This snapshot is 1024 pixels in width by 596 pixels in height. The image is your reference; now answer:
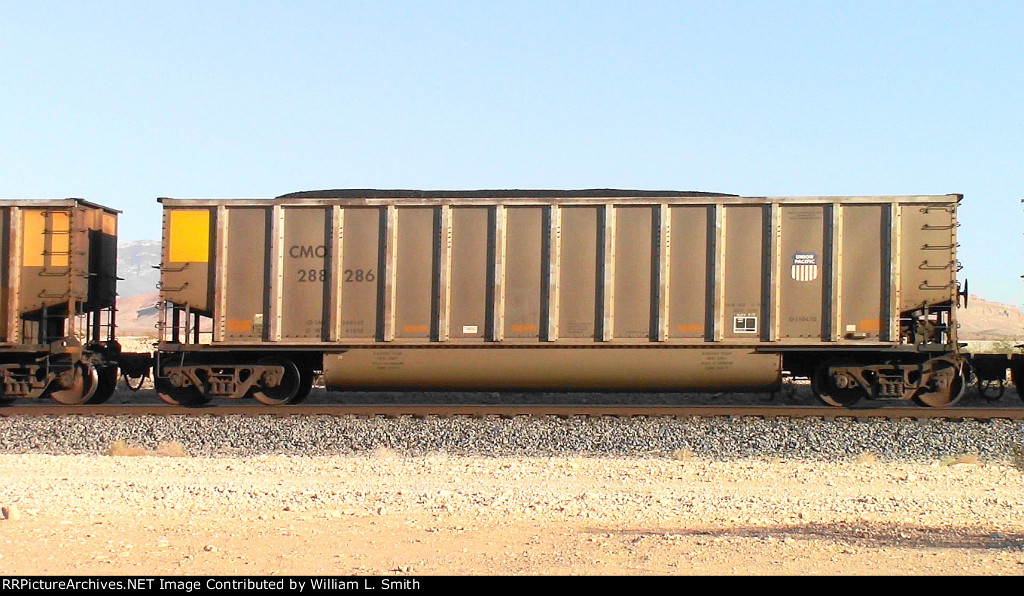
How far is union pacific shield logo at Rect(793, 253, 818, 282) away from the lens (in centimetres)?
1472

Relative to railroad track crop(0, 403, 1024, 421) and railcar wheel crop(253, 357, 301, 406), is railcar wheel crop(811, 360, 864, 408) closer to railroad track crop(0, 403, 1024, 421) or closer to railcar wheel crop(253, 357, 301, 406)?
railroad track crop(0, 403, 1024, 421)

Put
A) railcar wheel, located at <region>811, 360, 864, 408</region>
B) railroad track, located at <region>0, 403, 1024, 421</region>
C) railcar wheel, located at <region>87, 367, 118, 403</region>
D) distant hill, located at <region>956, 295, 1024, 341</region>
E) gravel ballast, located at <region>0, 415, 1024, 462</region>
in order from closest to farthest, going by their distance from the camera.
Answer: gravel ballast, located at <region>0, 415, 1024, 462</region>, railroad track, located at <region>0, 403, 1024, 421</region>, railcar wheel, located at <region>811, 360, 864, 408</region>, railcar wheel, located at <region>87, 367, 118, 403</region>, distant hill, located at <region>956, 295, 1024, 341</region>

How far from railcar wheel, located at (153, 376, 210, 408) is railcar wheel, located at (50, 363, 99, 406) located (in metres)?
1.10

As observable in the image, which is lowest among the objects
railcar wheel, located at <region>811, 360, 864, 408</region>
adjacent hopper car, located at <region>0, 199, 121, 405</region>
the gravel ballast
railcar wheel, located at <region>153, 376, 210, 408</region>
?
the gravel ballast

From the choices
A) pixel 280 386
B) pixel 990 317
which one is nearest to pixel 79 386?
pixel 280 386

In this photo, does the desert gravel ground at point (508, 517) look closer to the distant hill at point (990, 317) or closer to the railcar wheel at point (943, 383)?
the railcar wheel at point (943, 383)

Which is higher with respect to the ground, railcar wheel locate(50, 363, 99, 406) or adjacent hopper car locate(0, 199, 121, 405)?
adjacent hopper car locate(0, 199, 121, 405)

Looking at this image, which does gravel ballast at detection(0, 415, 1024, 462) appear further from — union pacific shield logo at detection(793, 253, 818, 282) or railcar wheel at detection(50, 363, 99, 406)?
union pacific shield logo at detection(793, 253, 818, 282)

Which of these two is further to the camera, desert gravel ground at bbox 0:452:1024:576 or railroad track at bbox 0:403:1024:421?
railroad track at bbox 0:403:1024:421

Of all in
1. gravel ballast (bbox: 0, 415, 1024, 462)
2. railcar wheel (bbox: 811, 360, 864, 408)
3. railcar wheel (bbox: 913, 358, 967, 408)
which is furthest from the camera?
railcar wheel (bbox: 811, 360, 864, 408)

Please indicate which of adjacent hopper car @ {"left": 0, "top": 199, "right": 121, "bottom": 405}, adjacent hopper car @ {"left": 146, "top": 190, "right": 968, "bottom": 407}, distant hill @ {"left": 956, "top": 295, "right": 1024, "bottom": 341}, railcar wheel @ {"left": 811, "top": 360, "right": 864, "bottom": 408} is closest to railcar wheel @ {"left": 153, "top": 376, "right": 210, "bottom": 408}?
adjacent hopper car @ {"left": 146, "top": 190, "right": 968, "bottom": 407}

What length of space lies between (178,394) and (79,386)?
1668 millimetres

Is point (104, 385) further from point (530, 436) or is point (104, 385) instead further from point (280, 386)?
point (530, 436)

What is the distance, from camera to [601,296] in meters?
14.7
